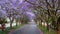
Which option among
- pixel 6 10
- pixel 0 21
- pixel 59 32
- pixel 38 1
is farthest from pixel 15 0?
pixel 59 32

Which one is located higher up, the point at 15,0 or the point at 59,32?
the point at 15,0

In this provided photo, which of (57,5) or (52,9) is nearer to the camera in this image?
(52,9)

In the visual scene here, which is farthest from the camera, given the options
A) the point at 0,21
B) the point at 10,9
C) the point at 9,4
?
the point at 0,21

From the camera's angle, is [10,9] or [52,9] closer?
[52,9]

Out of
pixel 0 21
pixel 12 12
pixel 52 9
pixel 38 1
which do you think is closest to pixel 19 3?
pixel 12 12

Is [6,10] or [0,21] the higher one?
[6,10]

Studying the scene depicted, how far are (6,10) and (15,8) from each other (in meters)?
1.80

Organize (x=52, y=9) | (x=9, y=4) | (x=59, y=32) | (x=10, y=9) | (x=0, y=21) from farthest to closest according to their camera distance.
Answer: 1. (x=0, y=21)
2. (x=10, y=9)
3. (x=9, y=4)
4. (x=59, y=32)
5. (x=52, y=9)

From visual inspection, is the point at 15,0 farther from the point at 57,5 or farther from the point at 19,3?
the point at 57,5

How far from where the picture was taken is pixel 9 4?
31.9m

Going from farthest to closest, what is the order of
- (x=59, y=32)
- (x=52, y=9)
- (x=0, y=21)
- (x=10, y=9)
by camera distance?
1. (x=0, y=21)
2. (x=10, y=9)
3. (x=59, y=32)
4. (x=52, y=9)

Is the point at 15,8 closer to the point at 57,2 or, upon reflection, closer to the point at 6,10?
the point at 6,10

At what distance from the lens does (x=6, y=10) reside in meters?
34.1

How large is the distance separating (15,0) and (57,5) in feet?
42.2
